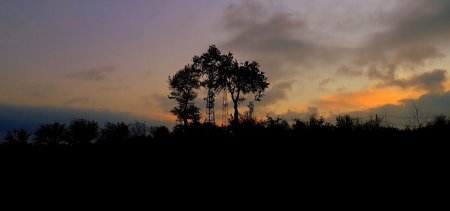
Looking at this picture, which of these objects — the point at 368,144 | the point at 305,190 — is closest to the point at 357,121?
the point at 368,144

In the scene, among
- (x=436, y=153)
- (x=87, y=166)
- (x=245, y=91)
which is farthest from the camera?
(x=245, y=91)

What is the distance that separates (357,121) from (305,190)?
13968 mm

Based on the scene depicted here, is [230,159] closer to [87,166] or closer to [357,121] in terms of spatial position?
[87,166]

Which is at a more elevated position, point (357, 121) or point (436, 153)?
point (357, 121)

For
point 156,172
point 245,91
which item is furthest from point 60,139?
point 156,172

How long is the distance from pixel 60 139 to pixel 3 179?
198 feet

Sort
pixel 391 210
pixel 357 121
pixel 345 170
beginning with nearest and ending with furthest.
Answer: pixel 391 210
pixel 345 170
pixel 357 121

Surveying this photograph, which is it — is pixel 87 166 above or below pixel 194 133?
below

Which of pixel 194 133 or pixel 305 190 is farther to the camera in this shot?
pixel 194 133

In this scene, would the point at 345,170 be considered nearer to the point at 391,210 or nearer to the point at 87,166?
the point at 391,210

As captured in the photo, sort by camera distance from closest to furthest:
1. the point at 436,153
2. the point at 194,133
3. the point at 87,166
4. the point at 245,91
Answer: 1. the point at 436,153
2. the point at 87,166
3. the point at 194,133
4. the point at 245,91

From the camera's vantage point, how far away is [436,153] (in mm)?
14773

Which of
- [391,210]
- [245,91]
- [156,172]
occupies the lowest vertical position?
[391,210]

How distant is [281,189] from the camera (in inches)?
509
